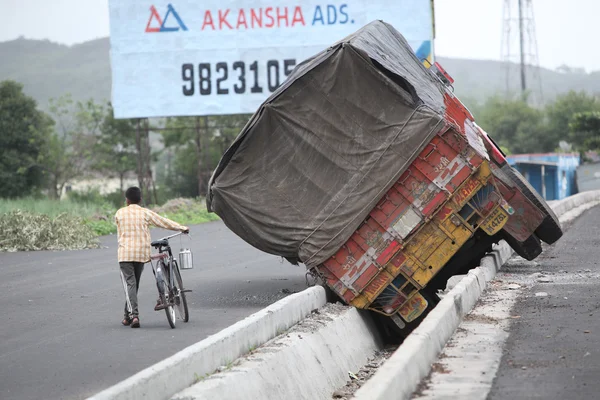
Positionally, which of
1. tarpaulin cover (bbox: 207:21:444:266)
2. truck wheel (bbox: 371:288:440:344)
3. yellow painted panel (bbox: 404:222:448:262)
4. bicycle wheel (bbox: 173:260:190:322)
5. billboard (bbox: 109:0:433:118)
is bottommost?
truck wheel (bbox: 371:288:440:344)

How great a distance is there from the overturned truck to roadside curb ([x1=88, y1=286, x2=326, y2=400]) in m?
1.27

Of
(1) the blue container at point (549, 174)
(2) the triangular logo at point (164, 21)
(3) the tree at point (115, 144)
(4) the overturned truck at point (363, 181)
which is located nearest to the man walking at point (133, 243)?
(4) the overturned truck at point (363, 181)

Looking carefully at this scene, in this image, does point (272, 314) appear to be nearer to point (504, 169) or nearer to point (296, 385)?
point (296, 385)

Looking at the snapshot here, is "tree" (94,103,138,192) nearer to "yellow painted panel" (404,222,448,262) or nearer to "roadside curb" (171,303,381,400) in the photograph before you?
"yellow painted panel" (404,222,448,262)

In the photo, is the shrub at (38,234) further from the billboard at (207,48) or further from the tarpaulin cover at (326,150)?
Answer: the billboard at (207,48)

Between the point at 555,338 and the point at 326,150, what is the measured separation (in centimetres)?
441

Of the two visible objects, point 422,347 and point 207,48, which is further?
point 207,48

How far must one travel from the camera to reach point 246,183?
536 inches

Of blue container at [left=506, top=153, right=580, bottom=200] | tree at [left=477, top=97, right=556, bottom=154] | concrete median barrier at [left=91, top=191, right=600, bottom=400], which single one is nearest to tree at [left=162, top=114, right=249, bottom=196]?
blue container at [left=506, top=153, right=580, bottom=200]

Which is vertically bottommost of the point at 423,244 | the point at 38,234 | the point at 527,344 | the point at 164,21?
the point at 38,234

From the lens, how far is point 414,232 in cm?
1232

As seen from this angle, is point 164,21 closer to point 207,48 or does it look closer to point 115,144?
point 207,48

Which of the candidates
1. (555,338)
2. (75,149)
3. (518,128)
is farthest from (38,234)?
(518,128)

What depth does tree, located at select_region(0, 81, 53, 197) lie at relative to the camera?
61.7 meters
